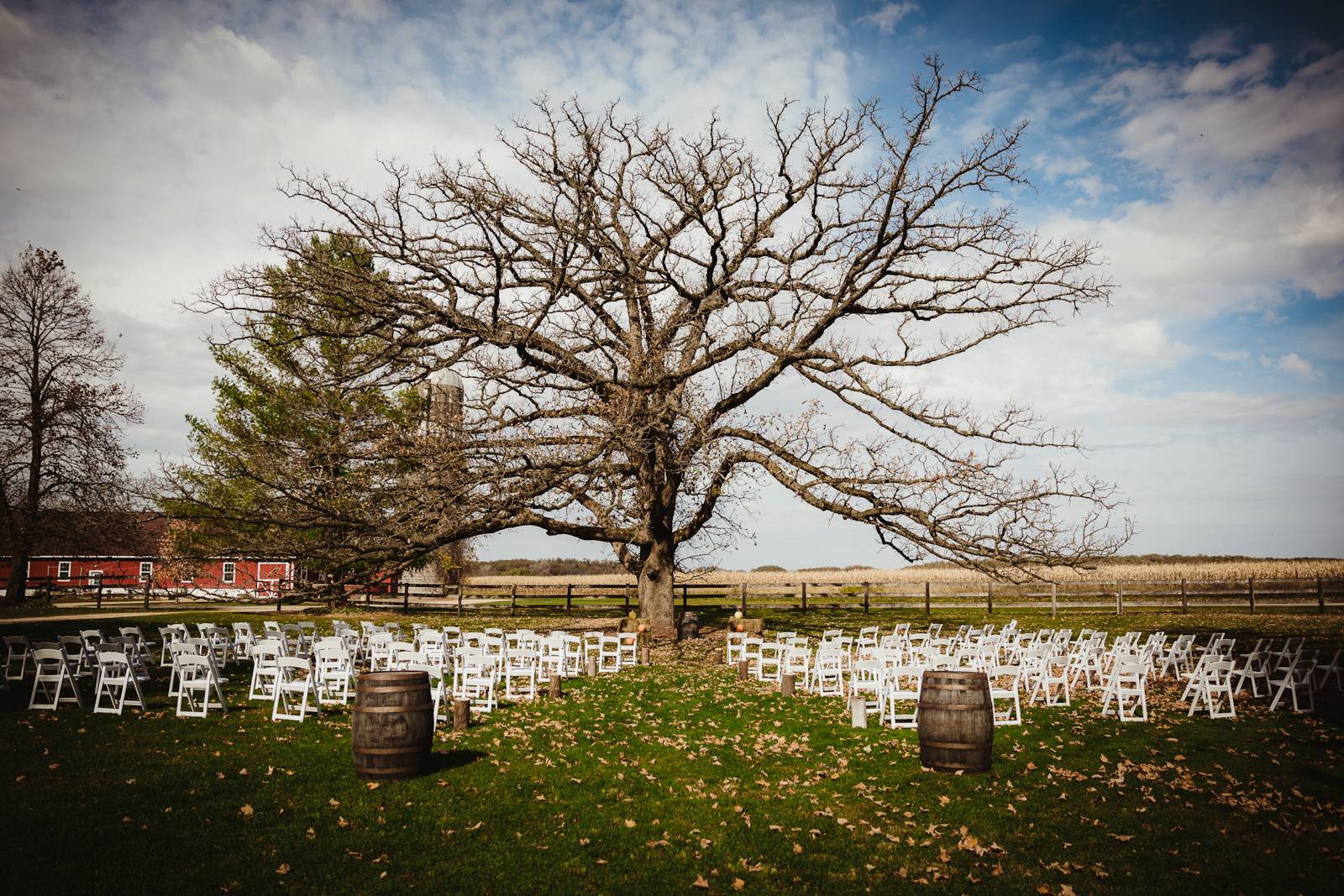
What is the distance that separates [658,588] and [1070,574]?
32.6 metres

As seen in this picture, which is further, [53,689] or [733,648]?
[733,648]

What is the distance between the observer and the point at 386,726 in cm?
813

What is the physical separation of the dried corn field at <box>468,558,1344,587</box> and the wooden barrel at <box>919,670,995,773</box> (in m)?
23.3

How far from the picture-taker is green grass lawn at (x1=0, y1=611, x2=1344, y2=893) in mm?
6074

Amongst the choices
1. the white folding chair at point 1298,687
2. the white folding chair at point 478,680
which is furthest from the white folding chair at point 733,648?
the white folding chair at point 1298,687

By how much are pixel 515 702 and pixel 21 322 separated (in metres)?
28.1

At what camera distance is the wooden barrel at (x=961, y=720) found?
8672 mm

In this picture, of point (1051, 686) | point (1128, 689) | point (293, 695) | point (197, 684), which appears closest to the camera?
point (197, 684)

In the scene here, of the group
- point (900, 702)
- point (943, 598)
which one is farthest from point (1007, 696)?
point (943, 598)

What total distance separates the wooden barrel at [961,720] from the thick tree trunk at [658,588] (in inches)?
561

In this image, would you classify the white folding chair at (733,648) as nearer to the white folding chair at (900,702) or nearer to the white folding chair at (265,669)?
the white folding chair at (900,702)

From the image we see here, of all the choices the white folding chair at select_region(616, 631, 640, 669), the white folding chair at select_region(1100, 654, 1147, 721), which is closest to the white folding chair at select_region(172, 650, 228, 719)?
the white folding chair at select_region(616, 631, 640, 669)

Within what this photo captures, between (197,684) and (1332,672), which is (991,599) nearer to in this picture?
(1332,672)

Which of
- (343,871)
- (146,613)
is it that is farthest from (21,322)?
(343,871)
